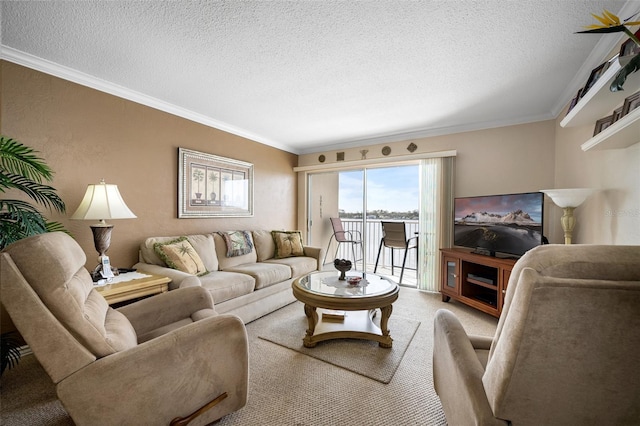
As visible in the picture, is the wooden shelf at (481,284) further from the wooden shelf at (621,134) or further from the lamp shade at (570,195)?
the wooden shelf at (621,134)

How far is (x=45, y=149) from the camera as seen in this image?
2201mm

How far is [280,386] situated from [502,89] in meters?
3.32

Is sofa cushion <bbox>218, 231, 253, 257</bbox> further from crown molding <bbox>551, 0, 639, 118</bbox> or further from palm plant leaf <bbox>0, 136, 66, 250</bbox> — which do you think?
crown molding <bbox>551, 0, 639, 118</bbox>

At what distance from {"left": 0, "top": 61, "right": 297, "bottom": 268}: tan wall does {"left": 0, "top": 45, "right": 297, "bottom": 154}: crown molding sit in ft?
0.16

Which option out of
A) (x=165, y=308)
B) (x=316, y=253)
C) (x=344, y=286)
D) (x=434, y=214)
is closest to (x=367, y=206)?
(x=434, y=214)

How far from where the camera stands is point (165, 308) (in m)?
1.74

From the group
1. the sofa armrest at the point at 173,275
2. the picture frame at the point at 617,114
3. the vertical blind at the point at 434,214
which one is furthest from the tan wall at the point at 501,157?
the sofa armrest at the point at 173,275

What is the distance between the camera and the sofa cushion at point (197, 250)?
2691 mm

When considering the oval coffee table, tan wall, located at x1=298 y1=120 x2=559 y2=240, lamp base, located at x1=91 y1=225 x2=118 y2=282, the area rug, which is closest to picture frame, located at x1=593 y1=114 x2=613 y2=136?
tan wall, located at x1=298 y1=120 x2=559 y2=240

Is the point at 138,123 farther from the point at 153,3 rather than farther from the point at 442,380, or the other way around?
the point at 442,380

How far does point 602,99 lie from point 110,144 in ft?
13.2

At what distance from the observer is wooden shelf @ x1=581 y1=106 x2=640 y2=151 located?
4.11 ft

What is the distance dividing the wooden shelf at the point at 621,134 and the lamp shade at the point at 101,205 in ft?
10.7

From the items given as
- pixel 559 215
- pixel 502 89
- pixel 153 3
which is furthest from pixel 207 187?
pixel 559 215
